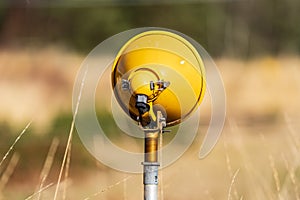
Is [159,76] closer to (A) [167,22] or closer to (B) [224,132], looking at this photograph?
(B) [224,132]

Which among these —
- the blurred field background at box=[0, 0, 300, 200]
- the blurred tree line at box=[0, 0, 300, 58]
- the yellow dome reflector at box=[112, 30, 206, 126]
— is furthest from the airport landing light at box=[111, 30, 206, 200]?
the blurred tree line at box=[0, 0, 300, 58]

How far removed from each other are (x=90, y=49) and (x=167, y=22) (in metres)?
0.31

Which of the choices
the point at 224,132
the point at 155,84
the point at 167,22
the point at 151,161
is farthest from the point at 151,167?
the point at 167,22

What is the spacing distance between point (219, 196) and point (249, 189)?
1.02 feet

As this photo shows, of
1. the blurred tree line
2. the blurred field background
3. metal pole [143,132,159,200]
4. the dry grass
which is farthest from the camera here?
the blurred tree line

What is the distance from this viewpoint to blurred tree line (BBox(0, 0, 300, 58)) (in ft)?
11.1

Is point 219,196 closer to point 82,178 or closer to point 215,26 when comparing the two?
point 82,178

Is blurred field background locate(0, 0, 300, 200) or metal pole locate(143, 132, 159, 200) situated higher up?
blurred field background locate(0, 0, 300, 200)

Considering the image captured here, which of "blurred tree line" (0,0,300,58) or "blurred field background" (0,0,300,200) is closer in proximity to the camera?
"blurred field background" (0,0,300,200)

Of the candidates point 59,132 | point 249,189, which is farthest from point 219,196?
point 59,132

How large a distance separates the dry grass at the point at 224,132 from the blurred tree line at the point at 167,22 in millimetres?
64

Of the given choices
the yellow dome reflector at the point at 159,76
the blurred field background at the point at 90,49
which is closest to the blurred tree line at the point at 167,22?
the blurred field background at the point at 90,49

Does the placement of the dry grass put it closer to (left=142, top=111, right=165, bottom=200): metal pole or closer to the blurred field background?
the blurred field background

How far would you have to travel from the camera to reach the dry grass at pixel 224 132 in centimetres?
242
